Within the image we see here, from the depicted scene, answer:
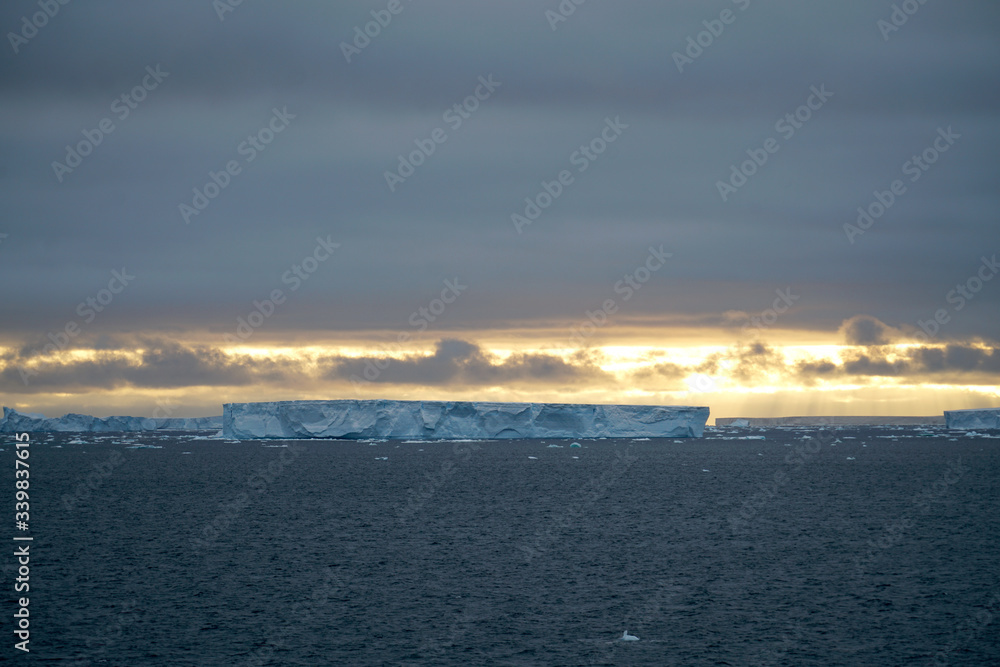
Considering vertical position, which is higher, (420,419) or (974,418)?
(974,418)

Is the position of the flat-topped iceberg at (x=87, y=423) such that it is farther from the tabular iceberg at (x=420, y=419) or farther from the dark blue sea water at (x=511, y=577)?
the dark blue sea water at (x=511, y=577)

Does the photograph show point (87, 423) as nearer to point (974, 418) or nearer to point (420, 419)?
point (420, 419)

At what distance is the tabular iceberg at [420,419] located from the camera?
69625 millimetres

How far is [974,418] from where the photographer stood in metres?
115

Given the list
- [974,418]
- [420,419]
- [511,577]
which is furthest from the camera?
[974,418]

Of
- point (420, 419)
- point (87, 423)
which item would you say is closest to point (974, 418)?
point (420, 419)

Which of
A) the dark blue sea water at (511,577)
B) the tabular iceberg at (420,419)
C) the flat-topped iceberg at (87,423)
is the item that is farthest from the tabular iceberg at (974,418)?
the flat-topped iceberg at (87,423)

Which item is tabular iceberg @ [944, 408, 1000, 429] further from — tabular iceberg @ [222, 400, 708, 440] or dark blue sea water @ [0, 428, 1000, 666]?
dark blue sea water @ [0, 428, 1000, 666]

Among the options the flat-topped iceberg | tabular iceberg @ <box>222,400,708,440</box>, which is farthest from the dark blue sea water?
the flat-topped iceberg

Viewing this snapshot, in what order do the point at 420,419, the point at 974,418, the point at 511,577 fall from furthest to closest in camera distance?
the point at 974,418 → the point at 420,419 → the point at 511,577

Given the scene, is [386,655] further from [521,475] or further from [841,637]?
[521,475]

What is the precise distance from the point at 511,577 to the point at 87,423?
120872 mm

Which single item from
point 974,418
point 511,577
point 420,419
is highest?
point 974,418

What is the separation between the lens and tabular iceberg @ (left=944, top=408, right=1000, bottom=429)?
11231 cm
